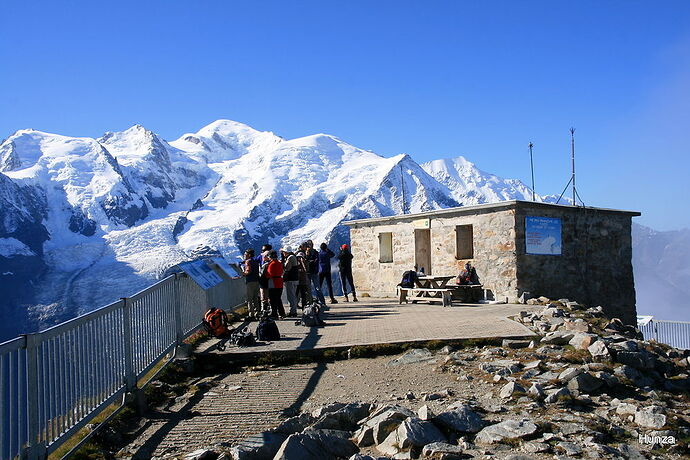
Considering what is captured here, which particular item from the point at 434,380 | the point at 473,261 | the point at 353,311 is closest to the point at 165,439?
the point at 434,380

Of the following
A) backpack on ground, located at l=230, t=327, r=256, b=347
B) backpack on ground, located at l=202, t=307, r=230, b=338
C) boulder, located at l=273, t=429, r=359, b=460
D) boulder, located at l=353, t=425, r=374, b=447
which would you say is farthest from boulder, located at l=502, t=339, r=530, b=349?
backpack on ground, located at l=202, t=307, r=230, b=338

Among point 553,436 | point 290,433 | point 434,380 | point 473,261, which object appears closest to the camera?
point 553,436

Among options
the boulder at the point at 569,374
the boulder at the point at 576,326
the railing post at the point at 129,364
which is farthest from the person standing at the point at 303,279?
the boulder at the point at 569,374

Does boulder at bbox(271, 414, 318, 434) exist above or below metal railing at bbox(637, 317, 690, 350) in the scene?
above

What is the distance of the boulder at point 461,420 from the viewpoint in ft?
17.1

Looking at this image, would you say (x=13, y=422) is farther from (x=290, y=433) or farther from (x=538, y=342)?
(x=538, y=342)

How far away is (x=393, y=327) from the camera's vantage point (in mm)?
10773

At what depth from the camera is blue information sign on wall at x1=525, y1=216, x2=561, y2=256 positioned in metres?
15.8

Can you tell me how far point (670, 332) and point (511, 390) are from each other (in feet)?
63.4

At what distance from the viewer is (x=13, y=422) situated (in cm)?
459

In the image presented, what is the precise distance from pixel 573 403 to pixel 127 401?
459cm

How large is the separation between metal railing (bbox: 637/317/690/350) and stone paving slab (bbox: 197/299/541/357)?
36.6 feet

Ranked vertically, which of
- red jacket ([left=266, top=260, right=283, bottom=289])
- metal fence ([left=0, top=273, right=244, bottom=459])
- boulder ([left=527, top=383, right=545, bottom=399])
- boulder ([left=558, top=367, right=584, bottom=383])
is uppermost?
red jacket ([left=266, top=260, right=283, bottom=289])

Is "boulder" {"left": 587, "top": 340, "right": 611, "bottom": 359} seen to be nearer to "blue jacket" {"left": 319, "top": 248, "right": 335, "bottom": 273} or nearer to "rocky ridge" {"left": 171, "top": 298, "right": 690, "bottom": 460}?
"rocky ridge" {"left": 171, "top": 298, "right": 690, "bottom": 460}
